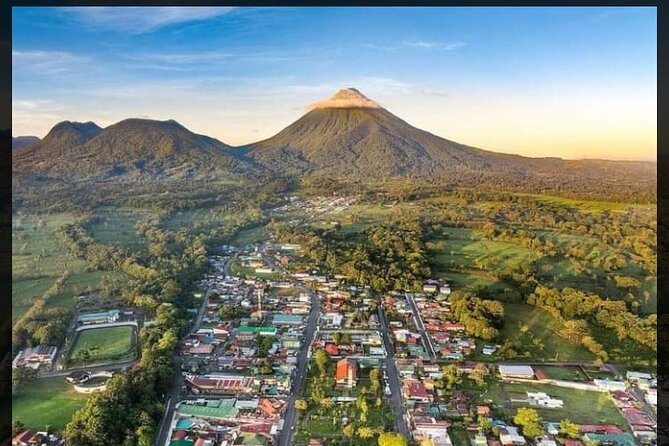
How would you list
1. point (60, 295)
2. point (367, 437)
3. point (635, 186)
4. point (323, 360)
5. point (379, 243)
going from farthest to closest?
point (635, 186), point (379, 243), point (60, 295), point (323, 360), point (367, 437)

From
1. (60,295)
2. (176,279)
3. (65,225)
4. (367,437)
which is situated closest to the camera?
(367,437)

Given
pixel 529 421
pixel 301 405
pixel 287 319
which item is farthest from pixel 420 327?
pixel 301 405

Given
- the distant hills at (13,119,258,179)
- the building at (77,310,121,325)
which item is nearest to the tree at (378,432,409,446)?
the building at (77,310,121,325)

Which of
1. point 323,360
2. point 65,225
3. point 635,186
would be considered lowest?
point 323,360

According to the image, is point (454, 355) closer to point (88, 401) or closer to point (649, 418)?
point (649, 418)

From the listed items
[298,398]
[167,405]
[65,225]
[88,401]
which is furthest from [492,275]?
[65,225]

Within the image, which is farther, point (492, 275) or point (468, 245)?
point (468, 245)

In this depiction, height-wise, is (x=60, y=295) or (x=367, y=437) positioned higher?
(x=60, y=295)
